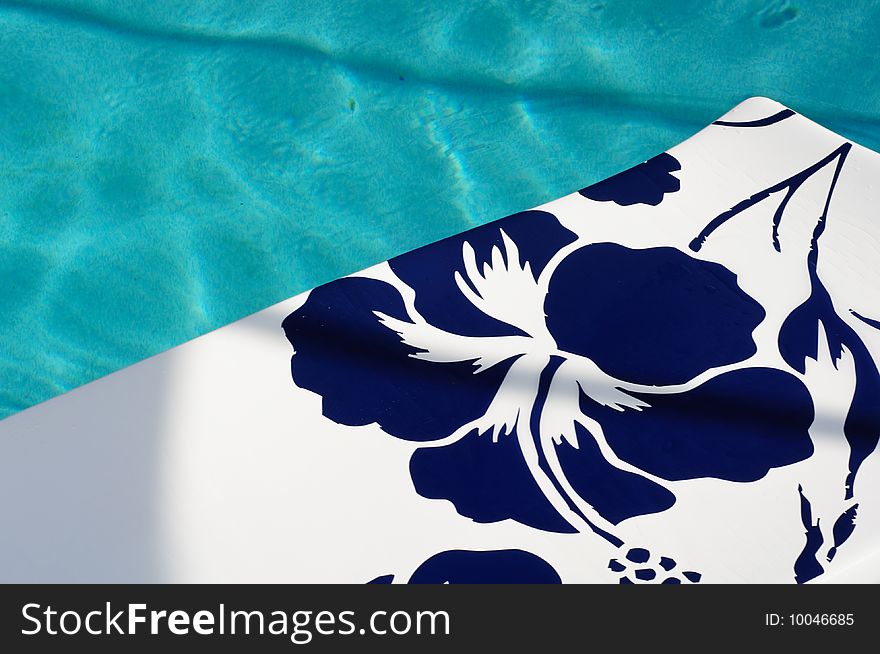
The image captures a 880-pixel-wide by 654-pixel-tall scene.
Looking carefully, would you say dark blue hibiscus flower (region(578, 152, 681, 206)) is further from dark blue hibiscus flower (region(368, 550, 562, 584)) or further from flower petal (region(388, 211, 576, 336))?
dark blue hibiscus flower (region(368, 550, 562, 584))

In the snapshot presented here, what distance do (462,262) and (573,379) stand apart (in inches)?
8.2

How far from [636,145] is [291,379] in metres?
0.81

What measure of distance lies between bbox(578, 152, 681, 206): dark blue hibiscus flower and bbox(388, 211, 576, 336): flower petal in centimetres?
8

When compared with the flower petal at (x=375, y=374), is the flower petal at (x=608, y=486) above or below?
below

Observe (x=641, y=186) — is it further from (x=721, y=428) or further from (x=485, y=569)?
(x=485, y=569)

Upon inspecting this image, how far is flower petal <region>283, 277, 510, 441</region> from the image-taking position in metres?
0.94

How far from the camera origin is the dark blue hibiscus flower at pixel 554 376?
918 millimetres

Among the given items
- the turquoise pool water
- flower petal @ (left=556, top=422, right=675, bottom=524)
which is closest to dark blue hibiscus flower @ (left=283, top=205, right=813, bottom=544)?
flower petal @ (left=556, top=422, right=675, bottom=524)

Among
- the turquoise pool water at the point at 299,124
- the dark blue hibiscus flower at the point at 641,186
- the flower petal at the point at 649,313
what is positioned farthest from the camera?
the turquoise pool water at the point at 299,124

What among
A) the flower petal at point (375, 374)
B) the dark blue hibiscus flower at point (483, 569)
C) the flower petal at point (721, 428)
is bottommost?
the dark blue hibiscus flower at point (483, 569)

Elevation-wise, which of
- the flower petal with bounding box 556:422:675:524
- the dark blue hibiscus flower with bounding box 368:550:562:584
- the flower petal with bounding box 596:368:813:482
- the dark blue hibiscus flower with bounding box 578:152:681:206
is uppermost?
the dark blue hibiscus flower with bounding box 578:152:681:206

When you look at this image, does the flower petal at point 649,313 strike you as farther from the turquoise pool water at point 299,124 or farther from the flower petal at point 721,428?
the turquoise pool water at point 299,124

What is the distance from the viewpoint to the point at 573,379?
0.97 m

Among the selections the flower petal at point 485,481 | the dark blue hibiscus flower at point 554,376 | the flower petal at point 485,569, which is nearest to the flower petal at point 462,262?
the dark blue hibiscus flower at point 554,376
